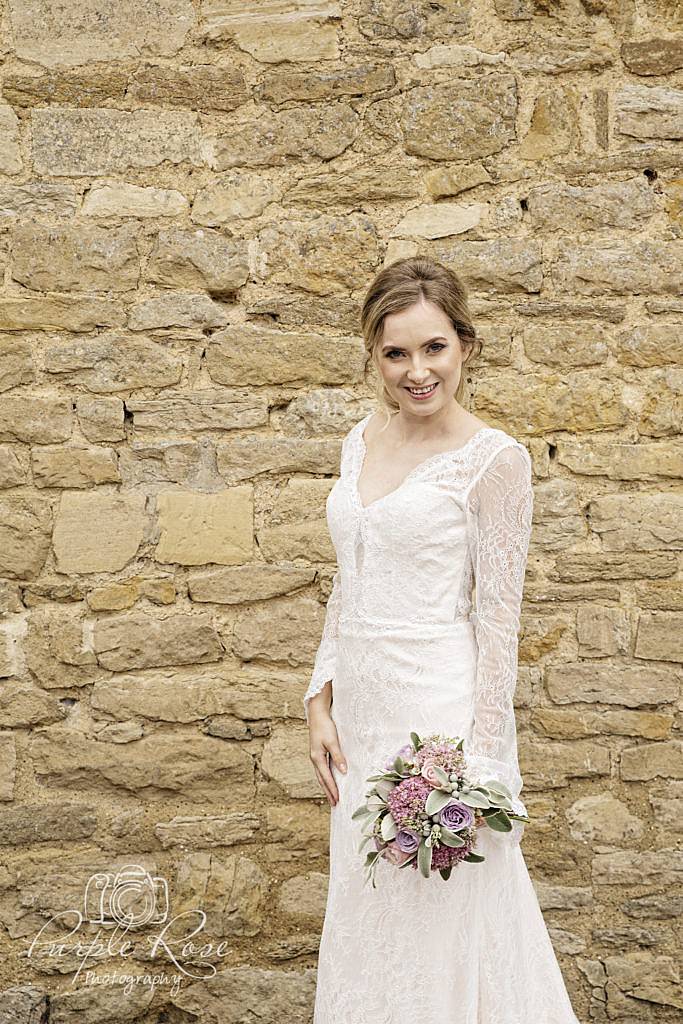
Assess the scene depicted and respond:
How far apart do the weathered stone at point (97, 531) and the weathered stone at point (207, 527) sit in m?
0.09

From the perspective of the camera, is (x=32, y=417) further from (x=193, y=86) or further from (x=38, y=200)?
(x=193, y=86)

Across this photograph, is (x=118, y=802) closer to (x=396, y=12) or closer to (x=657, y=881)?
(x=657, y=881)

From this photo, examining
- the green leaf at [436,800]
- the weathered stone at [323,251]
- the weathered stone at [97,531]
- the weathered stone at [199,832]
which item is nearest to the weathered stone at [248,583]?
the weathered stone at [97,531]

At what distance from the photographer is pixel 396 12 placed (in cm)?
354

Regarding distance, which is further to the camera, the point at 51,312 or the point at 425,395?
the point at 51,312

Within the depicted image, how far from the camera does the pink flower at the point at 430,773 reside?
A: 219 centimetres

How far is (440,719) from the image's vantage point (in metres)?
2.42

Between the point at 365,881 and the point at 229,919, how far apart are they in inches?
53.0

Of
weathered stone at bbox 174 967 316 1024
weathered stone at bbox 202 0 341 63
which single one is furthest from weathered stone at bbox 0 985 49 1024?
weathered stone at bbox 202 0 341 63

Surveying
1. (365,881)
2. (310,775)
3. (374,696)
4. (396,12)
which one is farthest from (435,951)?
(396,12)

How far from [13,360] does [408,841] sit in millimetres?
2209

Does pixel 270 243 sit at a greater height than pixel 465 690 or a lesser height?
greater

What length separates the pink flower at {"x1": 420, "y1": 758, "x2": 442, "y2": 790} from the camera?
2.19m

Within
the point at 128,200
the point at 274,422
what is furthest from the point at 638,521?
the point at 128,200
